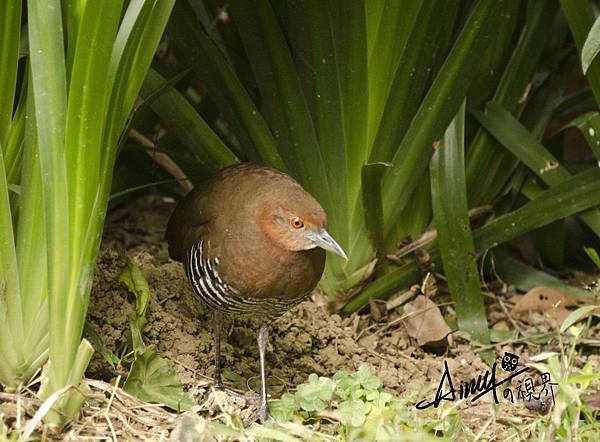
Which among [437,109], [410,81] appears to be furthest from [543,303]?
[410,81]

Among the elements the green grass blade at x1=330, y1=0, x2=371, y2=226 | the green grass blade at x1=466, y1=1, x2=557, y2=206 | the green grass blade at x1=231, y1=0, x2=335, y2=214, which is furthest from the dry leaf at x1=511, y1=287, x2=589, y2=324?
the green grass blade at x1=231, y1=0, x2=335, y2=214

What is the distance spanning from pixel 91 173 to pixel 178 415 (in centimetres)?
80

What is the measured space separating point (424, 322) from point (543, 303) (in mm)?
558

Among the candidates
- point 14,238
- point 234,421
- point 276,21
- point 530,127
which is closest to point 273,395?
point 234,421

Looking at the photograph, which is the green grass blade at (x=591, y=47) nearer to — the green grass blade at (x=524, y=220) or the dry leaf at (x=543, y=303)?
the green grass blade at (x=524, y=220)

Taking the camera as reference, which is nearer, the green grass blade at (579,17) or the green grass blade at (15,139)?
the green grass blade at (15,139)

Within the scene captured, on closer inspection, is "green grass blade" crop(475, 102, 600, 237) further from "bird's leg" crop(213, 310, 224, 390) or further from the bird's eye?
"bird's leg" crop(213, 310, 224, 390)

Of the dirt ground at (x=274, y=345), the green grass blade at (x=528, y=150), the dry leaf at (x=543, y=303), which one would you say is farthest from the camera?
the dry leaf at (x=543, y=303)

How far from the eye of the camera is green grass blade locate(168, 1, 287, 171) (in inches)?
146

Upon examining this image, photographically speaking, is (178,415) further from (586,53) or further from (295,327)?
(586,53)

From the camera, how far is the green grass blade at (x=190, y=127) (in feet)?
12.4

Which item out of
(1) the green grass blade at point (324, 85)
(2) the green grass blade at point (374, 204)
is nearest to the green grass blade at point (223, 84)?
(1) the green grass blade at point (324, 85)

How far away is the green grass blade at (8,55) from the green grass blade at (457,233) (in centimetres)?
173

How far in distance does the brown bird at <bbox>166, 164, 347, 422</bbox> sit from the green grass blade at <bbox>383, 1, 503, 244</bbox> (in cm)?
69
